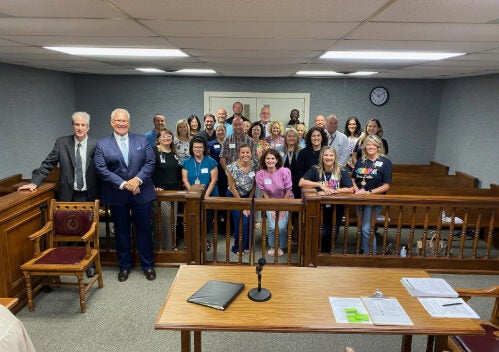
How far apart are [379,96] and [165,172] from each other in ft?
18.0

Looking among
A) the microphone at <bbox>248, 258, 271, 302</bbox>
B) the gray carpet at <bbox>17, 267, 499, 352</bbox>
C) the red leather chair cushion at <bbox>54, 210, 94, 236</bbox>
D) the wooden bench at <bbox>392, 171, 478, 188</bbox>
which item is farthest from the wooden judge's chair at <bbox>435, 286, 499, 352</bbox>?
the wooden bench at <bbox>392, 171, 478, 188</bbox>

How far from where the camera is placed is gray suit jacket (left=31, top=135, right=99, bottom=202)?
3533 mm

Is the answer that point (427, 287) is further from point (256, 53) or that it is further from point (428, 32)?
point (256, 53)

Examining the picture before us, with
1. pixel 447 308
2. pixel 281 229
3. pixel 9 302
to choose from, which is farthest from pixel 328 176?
pixel 9 302

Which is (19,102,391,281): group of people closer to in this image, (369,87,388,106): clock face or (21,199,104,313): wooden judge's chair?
(21,199,104,313): wooden judge's chair

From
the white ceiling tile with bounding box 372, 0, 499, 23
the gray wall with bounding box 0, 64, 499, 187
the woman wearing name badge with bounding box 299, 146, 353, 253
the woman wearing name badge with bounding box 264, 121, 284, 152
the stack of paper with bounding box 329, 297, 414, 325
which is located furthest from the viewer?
the gray wall with bounding box 0, 64, 499, 187

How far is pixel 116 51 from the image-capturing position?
12.5 ft

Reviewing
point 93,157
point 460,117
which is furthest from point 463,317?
point 460,117

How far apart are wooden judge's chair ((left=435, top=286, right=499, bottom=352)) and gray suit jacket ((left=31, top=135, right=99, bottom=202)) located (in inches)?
125

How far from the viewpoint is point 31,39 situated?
303cm

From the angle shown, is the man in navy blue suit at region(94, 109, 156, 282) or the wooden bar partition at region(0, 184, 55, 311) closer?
the wooden bar partition at region(0, 184, 55, 311)

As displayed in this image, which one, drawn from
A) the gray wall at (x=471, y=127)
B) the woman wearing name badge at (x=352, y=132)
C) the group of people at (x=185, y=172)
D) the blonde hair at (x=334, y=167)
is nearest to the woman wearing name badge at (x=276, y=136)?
the group of people at (x=185, y=172)

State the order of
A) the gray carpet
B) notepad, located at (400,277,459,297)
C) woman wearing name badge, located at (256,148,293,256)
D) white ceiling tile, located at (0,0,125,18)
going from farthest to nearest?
woman wearing name badge, located at (256,148,293,256)
the gray carpet
notepad, located at (400,277,459,297)
white ceiling tile, located at (0,0,125,18)

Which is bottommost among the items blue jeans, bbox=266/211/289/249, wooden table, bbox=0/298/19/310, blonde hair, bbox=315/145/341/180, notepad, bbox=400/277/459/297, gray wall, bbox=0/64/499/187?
blue jeans, bbox=266/211/289/249
